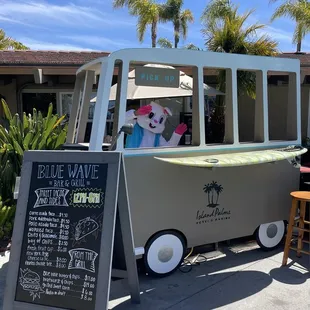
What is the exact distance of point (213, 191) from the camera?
375 cm

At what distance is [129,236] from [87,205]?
0.46 m

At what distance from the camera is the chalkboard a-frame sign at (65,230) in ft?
8.27

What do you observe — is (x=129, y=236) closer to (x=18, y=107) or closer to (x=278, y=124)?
(x=278, y=124)

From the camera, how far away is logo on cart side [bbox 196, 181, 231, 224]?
3.71m

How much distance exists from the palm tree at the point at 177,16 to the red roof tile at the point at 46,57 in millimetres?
16825

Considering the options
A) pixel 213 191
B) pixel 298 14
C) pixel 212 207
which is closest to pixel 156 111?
pixel 213 191

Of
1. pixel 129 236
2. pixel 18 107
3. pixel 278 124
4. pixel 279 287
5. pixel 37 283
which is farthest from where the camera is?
pixel 18 107

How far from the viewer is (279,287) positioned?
342cm

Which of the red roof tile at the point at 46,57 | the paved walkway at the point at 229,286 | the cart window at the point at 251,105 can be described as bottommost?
the paved walkway at the point at 229,286

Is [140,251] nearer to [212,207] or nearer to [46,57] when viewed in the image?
[212,207]

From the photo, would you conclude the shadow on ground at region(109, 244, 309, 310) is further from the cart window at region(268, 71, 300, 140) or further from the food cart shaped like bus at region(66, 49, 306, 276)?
the cart window at region(268, 71, 300, 140)

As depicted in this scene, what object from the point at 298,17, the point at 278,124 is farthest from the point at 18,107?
Result: the point at 298,17

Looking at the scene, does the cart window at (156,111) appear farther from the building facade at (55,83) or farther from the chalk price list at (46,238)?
the building facade at (55,83)

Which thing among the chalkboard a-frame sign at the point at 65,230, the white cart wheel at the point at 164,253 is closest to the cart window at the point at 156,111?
the white cart wheel at the point at 164,253
